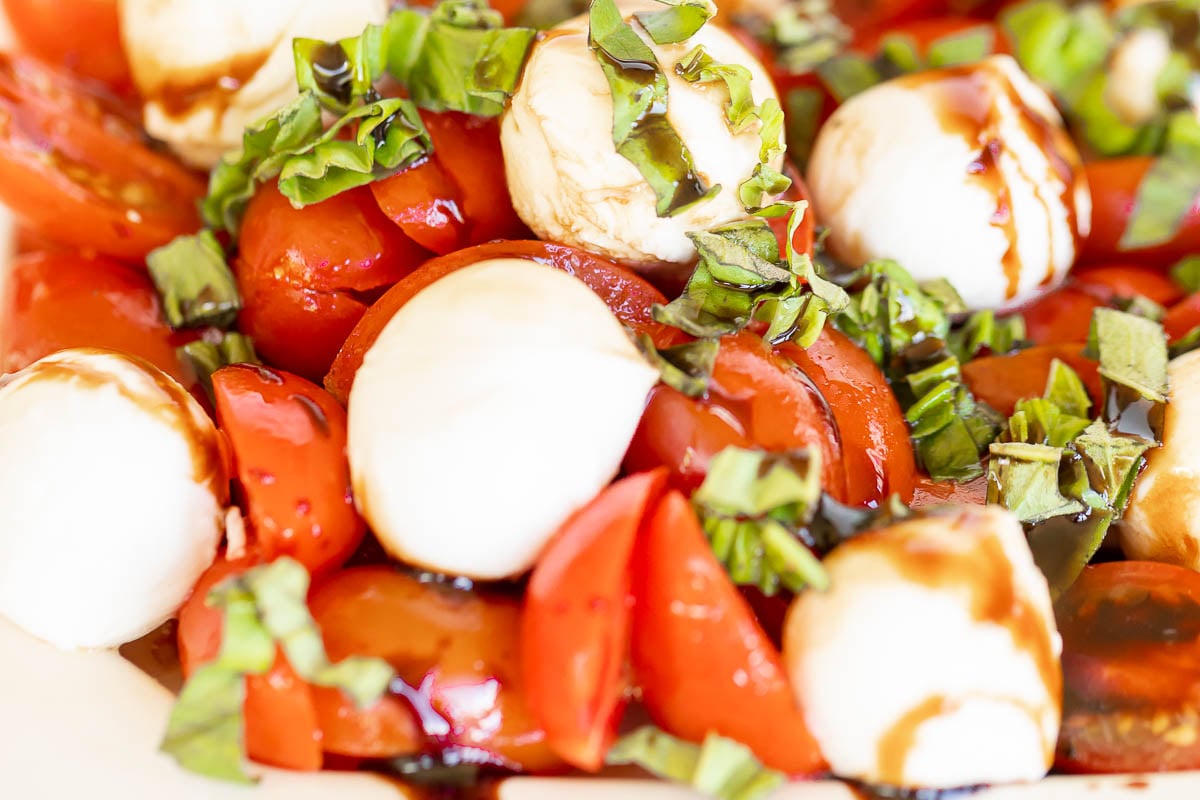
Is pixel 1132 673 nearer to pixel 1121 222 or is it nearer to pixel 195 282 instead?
pixel 1121 222

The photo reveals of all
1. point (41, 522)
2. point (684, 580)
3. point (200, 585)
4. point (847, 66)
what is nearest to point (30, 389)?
point (41, 522)

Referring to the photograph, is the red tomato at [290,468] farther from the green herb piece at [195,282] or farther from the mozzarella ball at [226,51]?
the mozzarella ball at [226,51]

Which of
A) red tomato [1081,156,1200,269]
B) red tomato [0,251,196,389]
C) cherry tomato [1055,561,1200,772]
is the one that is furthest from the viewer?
red tomato [1081,156,1200,269]

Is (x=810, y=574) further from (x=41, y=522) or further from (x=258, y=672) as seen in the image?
(x=41, y=522)

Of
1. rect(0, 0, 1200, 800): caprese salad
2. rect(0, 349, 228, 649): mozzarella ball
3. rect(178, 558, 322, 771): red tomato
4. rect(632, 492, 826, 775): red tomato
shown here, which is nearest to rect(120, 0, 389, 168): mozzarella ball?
rect(0, 0, 1200, 800): caprese salad

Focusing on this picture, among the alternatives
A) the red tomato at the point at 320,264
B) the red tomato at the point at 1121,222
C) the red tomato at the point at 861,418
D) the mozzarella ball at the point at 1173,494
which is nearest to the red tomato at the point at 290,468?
the red tomato at the point at 320,264

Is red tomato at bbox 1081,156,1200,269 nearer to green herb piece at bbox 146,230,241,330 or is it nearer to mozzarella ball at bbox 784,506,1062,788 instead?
mozzarella ball at bbox 784,506,1062,788
